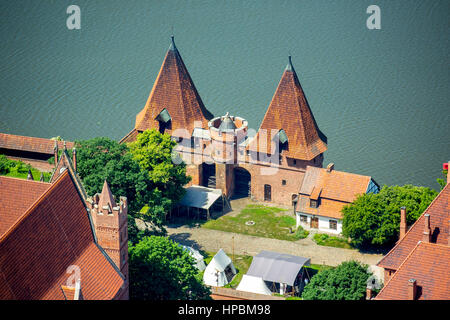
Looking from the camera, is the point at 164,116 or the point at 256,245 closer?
the point at 256,245

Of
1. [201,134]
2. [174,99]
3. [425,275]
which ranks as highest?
[174,99]

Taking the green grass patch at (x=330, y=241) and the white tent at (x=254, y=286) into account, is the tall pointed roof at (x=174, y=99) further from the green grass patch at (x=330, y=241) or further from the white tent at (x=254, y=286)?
the white tent at (x=254, y=286)

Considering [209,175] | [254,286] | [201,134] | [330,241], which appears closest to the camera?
[254,286]

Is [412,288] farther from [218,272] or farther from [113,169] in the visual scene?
[113,169]

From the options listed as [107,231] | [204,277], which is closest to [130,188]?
[204,277]

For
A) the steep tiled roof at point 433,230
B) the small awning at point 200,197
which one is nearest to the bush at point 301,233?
the small awning at point 200,197

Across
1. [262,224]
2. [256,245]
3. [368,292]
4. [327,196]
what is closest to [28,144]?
[262,224]

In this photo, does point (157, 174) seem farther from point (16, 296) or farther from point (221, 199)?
point (16, 296)
